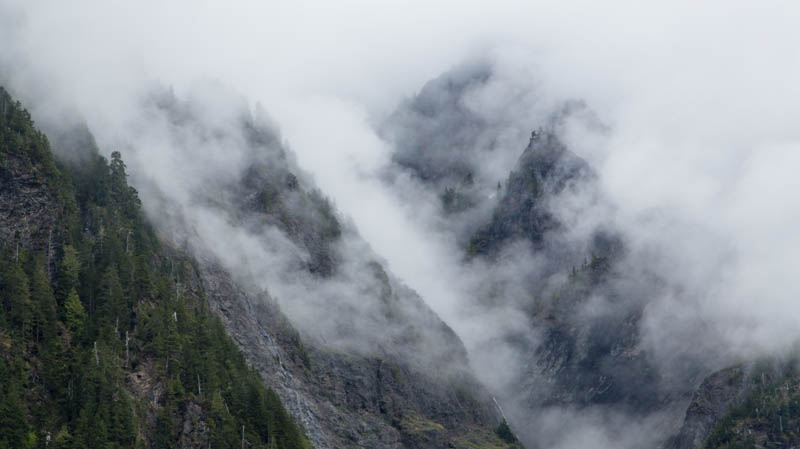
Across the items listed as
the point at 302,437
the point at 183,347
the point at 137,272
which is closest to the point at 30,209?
the point at 137,272

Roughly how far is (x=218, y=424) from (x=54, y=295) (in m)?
30.5

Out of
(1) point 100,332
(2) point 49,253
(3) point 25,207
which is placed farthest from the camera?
(3) point 25,207

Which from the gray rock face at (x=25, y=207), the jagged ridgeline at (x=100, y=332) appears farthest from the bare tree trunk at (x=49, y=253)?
the jagged ridgeline at (x=100, y=332)

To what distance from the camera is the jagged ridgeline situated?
150 metres

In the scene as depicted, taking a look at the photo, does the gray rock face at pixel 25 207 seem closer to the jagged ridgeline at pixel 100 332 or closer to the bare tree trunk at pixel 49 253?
the bare tree trunk at pixel 49 253

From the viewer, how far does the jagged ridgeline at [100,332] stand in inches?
5925

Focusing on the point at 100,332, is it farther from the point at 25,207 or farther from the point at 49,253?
the point at 25,207

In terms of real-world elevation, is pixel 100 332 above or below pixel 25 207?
below

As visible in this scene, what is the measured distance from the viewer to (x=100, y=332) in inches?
6363

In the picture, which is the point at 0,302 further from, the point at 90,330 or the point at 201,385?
the point at 201,385

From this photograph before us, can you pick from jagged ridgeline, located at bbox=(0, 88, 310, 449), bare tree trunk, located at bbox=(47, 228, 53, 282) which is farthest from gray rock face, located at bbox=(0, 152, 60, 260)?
jagged ridgeline, located at bbox=(0, 88, 310, 449)

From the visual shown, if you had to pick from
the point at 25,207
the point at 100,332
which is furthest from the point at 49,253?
the point at 100,332

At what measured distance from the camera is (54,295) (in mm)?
166125

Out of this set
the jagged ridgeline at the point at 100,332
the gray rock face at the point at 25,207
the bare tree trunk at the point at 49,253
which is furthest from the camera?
the gray rock face at the point at 25,207
